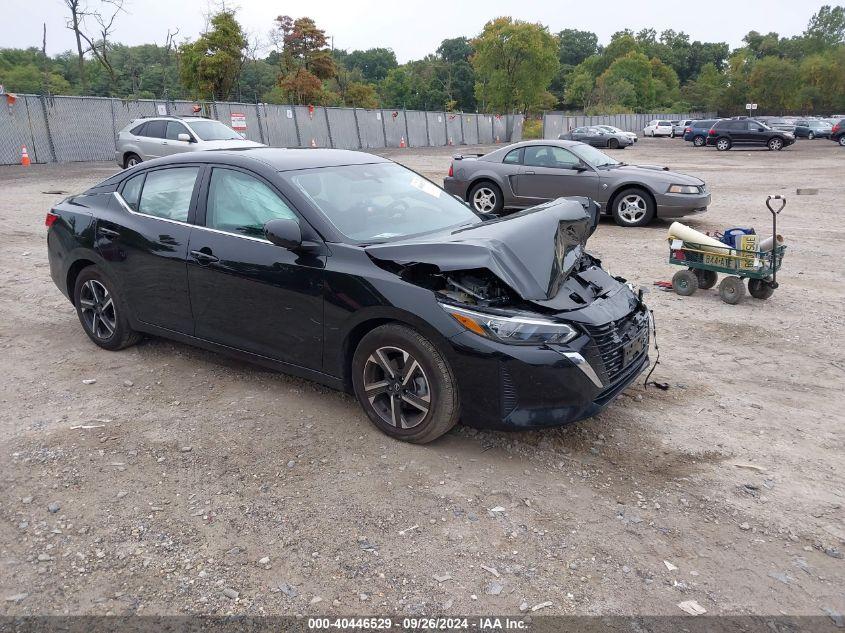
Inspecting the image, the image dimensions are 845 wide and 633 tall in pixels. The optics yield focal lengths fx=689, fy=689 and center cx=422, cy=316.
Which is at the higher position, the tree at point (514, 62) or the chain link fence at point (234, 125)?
the tree at point (514, 62)

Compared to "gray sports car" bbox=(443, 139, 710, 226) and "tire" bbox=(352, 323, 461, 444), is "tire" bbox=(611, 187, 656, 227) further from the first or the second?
"tire" bbox=(352, 323, 461, 444)

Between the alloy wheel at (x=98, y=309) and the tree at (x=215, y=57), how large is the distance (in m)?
46.5

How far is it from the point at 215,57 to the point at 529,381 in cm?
4974

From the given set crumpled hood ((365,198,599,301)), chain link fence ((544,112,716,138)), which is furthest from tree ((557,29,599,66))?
crumpled hood ((365,198,599,301))

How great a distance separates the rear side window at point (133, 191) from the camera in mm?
5285

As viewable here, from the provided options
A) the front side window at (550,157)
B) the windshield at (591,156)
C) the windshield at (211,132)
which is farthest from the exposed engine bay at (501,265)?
the windshield at (211,132)

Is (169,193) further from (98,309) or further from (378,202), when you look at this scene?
(378,202)

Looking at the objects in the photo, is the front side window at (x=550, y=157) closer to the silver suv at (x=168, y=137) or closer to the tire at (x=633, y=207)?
the tire at (x=633, y=207)

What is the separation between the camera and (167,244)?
193 inches

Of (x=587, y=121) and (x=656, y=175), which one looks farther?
(x=587, y=121)

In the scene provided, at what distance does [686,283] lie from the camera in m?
7.53

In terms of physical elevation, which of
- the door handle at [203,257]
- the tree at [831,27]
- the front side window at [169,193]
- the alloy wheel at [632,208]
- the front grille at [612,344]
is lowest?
the alloy wheel at [632,208]

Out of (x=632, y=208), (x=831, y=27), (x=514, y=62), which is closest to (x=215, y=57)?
(x=514, y=62)

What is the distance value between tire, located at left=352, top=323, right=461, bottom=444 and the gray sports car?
28.3 ft
